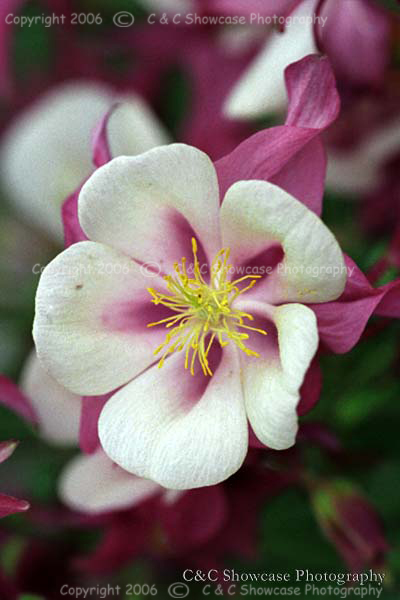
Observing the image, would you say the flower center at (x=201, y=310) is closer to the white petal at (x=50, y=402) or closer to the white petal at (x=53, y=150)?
the white petal at (x=50, y=402)

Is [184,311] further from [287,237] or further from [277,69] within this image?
[277,69]

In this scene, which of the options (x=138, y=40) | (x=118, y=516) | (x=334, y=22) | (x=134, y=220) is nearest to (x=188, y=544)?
(x=118, y=516)

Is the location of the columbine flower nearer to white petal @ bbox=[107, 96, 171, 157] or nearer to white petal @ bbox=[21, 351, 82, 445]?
white petal @ bbox=[21, 351, 82, 445]

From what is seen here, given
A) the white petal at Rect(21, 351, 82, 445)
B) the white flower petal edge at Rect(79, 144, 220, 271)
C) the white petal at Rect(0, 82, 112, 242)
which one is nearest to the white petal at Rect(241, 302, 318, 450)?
the white flower petal edge at Rect(79, 144, 220, 271)

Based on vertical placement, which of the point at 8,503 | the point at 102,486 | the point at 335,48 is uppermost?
the point at 335,48

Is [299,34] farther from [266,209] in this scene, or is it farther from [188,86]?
[188,86]

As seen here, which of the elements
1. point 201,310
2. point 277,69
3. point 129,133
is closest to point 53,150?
point 129,133

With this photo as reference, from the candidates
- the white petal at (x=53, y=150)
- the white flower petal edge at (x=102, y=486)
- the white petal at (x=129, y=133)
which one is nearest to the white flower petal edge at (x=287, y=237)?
the white flower petal edge at (x=102, y=486)
